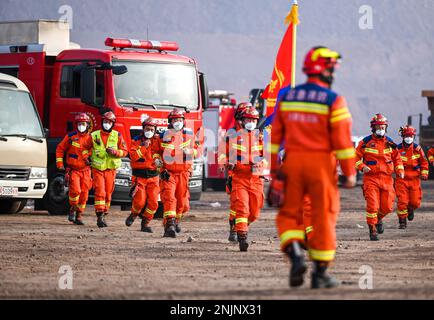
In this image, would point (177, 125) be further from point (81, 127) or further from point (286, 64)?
point (81, 127)

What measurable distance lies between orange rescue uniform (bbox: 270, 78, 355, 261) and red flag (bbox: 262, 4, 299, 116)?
8226 mm

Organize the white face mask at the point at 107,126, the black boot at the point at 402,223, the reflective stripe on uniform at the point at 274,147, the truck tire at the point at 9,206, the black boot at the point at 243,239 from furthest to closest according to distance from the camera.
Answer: the truck tire at the point at 9,206 → the black boot at the point at 402,223 → the white face mask at the point at 107,126 → the black boot at the point at 243,239 → the reflective stripe on uniform at the point at 274,147

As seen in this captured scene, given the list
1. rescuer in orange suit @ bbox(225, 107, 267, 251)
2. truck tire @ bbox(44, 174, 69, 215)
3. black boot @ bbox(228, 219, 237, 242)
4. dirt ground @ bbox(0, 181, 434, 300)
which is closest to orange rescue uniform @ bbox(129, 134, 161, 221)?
dirt ground @ bbox(0, 181, 434, 300)

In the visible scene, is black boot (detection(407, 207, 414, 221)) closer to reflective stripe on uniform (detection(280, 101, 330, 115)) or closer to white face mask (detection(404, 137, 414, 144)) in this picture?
white face mask (detection(404, 137, 414, 144))

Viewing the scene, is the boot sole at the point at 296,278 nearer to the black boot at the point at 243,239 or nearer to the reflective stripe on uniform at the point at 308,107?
the reflective stripe on uniform at the point at 308,107

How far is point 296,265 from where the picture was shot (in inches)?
430

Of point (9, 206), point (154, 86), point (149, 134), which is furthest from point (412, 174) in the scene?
point (9, 206)

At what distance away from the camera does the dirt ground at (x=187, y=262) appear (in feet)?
37.0

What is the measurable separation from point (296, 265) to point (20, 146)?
11222mm

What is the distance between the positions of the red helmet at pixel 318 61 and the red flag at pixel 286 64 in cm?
810

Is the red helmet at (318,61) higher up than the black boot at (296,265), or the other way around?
the red helmet at (318,61)

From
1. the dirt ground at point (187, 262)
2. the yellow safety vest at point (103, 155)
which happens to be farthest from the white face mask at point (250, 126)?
the yellow safety vest at point (103, 155)

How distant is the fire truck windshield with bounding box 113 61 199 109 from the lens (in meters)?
22.2
